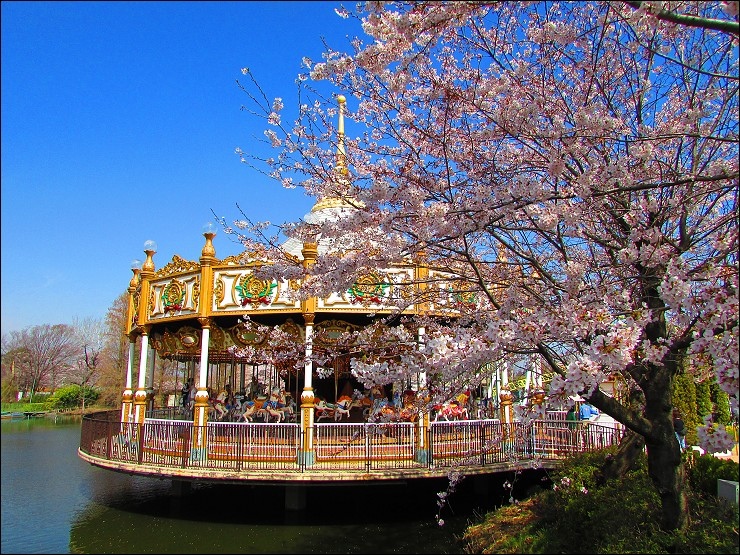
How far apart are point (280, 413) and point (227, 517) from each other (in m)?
2.22

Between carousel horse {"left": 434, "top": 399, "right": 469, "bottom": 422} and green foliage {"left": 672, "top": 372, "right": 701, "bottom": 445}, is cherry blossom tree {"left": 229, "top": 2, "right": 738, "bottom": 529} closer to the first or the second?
carousel horse {"left": 434, "top": 399, "right": 469, "bottom": 422}

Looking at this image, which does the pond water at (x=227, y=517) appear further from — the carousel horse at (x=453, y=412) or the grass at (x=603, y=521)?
the carousel horse at (x=453, y=412)

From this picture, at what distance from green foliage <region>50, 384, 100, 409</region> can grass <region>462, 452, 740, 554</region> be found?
3717 centimetres

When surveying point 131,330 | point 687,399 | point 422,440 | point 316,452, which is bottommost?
point 316,452

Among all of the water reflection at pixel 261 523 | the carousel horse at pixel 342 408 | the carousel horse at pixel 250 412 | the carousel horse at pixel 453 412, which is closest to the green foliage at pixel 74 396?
the water reflection at pixel 261 523

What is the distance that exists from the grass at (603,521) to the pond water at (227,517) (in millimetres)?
976

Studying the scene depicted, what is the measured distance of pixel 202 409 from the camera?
1165 cm

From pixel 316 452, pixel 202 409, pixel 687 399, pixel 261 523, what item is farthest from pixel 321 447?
pixel 687 399

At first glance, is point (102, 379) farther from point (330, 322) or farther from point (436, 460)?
point (436, 460)

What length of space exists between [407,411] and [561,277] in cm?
268

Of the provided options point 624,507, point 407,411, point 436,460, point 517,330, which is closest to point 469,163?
point 517,330

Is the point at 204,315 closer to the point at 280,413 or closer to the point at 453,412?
the point at 280,413

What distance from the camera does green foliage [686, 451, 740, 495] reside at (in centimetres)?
779

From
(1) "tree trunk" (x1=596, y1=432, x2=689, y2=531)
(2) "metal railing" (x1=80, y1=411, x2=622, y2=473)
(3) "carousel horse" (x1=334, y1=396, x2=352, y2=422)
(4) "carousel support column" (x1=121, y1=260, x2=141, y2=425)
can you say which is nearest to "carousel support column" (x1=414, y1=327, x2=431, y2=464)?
(2) "metal railing" (x1=80, y1=411, x2=622, y2=473)
